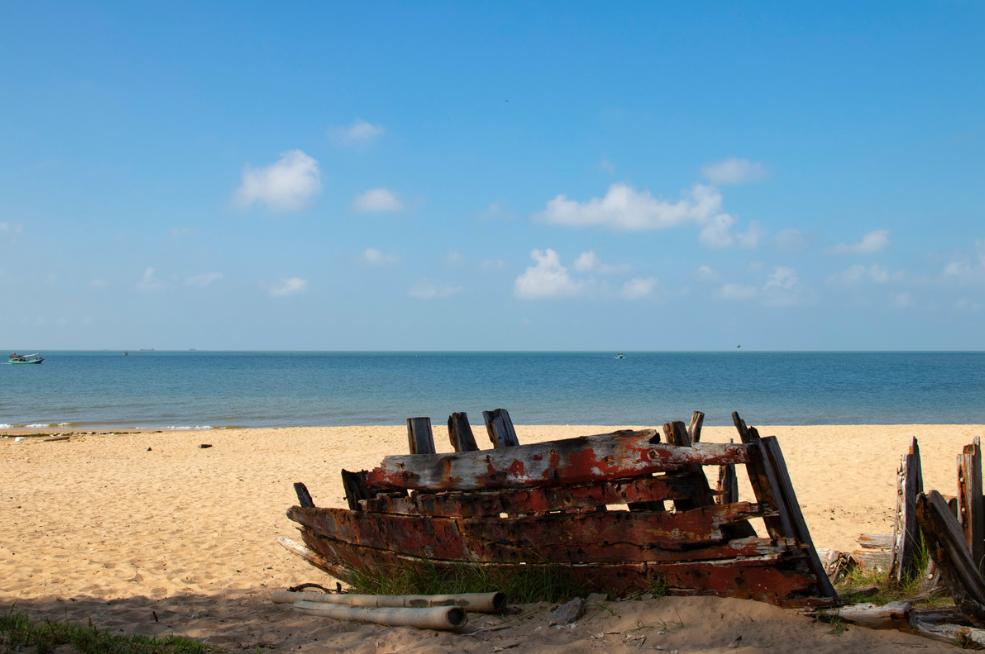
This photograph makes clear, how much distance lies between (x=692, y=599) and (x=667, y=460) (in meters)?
0.94

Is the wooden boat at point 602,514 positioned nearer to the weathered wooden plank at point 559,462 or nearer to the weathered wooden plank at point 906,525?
the weathered wooden plank at point 559,462

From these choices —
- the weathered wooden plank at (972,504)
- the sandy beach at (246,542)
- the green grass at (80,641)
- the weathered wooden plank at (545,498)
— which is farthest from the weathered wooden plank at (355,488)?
the weathered wooden plank at (972,504)

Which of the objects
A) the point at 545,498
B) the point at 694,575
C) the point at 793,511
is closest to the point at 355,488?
the point at 545,498

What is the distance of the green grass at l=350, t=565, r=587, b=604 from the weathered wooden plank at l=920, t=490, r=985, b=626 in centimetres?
227

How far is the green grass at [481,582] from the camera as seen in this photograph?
5543 millimetres

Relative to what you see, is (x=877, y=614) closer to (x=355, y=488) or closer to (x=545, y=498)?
(x=545, y=498)

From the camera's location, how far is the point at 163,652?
482 cm

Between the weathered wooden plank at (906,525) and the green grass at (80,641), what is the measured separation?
4885 millimetres

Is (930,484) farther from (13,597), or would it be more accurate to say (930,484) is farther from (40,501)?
(40,501)

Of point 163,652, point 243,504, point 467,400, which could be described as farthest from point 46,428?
point 163,652

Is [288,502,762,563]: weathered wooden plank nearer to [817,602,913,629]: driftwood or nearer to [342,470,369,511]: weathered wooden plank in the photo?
[342,470,369,511]: weathered wooden plank

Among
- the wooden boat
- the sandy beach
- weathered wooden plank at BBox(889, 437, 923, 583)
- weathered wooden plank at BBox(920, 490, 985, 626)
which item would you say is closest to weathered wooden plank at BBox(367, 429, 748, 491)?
the wooden boat

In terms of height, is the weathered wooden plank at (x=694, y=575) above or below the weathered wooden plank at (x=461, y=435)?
below

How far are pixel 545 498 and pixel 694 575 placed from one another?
3.74 ft
